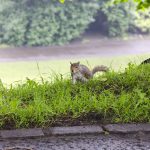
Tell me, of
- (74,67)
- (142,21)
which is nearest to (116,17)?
(142,21)

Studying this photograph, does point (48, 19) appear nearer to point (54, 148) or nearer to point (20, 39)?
point (20, 39)

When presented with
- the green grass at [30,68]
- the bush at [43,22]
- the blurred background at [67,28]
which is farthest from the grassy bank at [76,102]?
the bush at [43,22]

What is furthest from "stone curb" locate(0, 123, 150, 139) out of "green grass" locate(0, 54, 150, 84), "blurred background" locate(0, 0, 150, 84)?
"blurred background" locate(0, 0, 150, 84)

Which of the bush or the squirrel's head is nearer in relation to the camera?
the squirrel's head

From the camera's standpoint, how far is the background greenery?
946cm

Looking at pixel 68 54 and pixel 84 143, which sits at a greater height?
pixel 68 54

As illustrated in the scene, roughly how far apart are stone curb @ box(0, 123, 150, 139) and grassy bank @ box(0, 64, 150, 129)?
2.2 inches

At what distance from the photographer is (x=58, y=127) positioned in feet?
7.07

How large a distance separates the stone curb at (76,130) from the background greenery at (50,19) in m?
7.18

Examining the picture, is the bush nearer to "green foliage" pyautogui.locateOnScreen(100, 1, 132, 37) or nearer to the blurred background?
the blurred background

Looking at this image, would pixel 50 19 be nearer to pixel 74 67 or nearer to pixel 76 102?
pixel 74 67

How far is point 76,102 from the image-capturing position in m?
2.33

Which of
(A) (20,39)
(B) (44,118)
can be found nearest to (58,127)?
(B) (44,118)

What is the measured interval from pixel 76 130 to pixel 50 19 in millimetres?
7735
